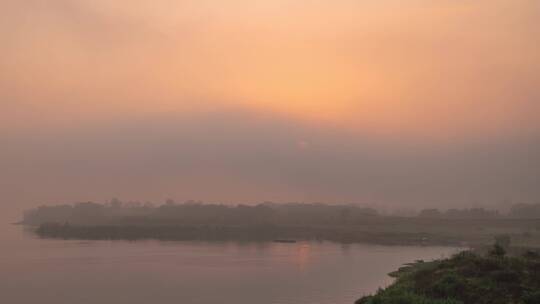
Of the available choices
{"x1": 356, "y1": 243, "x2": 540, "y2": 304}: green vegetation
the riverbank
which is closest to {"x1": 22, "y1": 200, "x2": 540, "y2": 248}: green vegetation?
the riverbank

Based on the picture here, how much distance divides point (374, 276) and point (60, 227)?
328ft

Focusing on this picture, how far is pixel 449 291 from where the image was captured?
3178 cm

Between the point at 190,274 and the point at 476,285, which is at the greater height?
the point at 476,285

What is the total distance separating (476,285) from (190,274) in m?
40.6

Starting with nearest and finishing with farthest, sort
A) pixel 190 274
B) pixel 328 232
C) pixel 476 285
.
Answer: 1. pixel 476 285
2. pixel 190 274
3. pixel 328 232

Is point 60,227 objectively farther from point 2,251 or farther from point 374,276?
point 374,276

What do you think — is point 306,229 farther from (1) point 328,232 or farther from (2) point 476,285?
(2) point 476,285

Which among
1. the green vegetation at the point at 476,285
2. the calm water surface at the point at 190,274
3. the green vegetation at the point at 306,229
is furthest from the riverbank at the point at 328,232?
the green vegetation at the point at 476,285

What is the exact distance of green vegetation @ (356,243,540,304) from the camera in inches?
1161

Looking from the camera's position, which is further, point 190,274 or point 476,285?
point 190,274

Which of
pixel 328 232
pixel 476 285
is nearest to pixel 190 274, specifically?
pixel 476 285

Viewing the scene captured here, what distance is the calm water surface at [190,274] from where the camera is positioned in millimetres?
48344

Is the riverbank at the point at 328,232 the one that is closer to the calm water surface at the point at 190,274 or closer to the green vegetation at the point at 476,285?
the calm water surface at the point at 190,274

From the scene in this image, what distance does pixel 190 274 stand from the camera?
64312 mm
